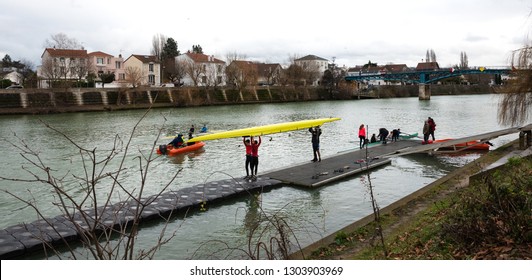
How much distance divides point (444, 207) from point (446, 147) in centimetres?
1351

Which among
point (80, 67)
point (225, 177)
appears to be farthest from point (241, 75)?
point (225, 177)

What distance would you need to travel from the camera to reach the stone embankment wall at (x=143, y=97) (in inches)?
2437

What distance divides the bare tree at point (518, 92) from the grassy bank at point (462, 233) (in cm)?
1251

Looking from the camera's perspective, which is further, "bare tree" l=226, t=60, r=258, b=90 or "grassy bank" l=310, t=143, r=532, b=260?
"bare tree" l=226, t=60, r=258, b=90

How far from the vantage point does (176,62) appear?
102m

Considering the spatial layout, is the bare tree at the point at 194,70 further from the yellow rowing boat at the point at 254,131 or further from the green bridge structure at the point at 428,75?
the yellow rowing boat at the point at 254,131

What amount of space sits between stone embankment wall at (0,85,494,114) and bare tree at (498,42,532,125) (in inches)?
1588

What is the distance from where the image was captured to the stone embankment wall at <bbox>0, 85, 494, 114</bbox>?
6191 cm

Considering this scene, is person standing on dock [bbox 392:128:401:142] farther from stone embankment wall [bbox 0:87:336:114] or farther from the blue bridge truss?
the blue bridge truss

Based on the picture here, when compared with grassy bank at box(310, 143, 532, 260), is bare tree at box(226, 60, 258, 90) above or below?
above

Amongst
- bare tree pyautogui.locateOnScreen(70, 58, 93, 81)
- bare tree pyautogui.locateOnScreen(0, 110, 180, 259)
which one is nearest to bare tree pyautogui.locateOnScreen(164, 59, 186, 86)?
bare tree pyautogui.locateOnScreen(70, 58, 93, 81)

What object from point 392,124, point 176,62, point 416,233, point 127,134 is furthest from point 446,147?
point 176,62

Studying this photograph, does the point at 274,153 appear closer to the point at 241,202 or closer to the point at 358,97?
the point at 241,202

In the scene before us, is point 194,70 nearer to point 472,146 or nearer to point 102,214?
point 472,146
